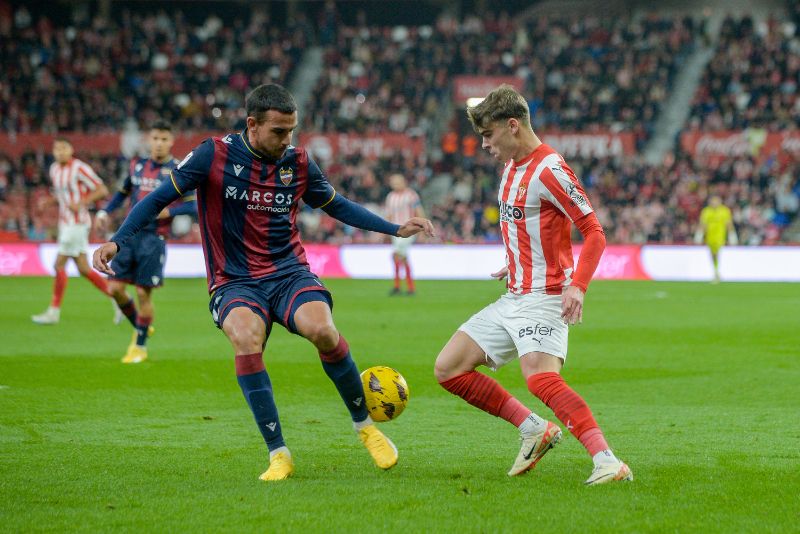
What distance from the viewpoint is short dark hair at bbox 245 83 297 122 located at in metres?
5.62

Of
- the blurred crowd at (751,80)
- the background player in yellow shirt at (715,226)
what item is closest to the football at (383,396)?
the background player in yellow shirt at (715,226)

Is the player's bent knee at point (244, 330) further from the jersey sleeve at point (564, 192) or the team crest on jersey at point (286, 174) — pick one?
the jersey sleeve at point (564, 192)

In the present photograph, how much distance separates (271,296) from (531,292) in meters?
1.33

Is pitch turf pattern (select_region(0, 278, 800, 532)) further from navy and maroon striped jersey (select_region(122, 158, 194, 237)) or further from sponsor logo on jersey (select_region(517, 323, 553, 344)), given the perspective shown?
navy and maroon striped jersey (select_region(122, 158, 194, 237))

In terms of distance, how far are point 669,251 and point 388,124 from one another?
12377mm

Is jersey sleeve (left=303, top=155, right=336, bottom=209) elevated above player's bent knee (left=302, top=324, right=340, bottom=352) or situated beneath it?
elevated above

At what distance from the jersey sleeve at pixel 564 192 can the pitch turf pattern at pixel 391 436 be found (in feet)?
4.17

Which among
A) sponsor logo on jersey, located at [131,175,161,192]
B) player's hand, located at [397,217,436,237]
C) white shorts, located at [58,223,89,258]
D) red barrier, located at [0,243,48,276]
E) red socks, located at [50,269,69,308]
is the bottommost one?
red barrier, located at [0,243,48,276]

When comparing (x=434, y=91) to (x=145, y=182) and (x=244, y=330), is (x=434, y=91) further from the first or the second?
(x=244, y=330)

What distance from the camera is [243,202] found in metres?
5.80

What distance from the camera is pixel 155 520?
15.0ft

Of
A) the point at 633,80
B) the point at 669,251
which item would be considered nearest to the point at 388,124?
the point at 633,80

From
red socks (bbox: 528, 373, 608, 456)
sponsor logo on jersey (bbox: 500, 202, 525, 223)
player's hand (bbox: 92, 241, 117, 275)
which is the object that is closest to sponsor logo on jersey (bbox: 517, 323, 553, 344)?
red socks (bbox: 528, 373, 608, 456)

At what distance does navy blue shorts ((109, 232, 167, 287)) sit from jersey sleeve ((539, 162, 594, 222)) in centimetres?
582
